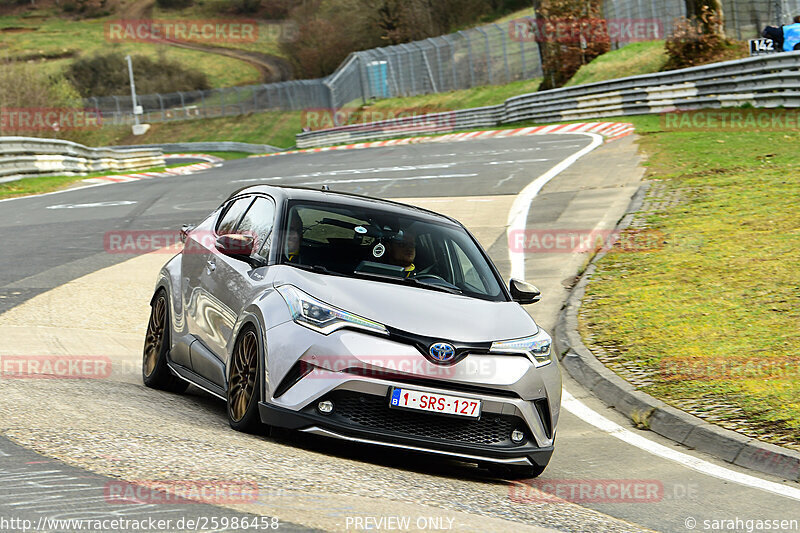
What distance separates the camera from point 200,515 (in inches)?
170

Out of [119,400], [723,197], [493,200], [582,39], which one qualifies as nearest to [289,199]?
[119,400]

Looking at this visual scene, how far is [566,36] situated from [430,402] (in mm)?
41958

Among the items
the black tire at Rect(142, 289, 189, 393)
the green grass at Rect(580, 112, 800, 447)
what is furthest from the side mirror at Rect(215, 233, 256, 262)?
the green grass at Rect(580, 112, 800, 447)

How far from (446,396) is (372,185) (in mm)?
16893

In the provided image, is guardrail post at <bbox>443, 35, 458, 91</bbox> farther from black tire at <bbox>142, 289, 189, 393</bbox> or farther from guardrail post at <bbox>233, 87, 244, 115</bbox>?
black tire at <bbox>142, 289, 189, 393</bbox>

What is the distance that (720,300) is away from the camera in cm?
1067

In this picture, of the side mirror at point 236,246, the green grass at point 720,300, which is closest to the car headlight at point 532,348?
the green grass at point 720,300

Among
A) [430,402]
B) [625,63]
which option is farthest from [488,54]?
[430,402]

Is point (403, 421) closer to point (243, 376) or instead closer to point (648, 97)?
point (243, 376)

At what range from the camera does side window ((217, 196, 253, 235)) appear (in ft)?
26.4

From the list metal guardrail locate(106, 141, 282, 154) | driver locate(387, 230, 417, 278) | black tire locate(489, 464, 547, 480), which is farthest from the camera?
metal guardrail locate(106, 141, 282, 154)

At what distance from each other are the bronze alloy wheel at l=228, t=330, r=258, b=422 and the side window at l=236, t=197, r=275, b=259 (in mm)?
764

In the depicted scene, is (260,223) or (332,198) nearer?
(260,223)

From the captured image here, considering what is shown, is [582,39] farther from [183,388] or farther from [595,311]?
[183,388]
